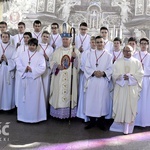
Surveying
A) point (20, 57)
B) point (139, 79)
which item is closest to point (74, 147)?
point (139, 79)

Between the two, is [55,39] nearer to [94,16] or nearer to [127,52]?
[127,52]

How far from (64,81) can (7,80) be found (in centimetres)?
156

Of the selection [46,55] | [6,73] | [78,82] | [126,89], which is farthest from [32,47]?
[126,89]

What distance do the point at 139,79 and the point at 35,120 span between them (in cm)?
247

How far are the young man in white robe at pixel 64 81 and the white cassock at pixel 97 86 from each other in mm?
581

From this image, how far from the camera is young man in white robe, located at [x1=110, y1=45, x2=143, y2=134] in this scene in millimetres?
5273

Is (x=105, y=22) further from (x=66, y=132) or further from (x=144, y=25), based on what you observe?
(x=66, y=132)

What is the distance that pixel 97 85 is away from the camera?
18.4 ft

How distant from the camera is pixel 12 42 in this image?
7.25 meters

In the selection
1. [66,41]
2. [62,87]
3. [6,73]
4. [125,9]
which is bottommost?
[62,87]

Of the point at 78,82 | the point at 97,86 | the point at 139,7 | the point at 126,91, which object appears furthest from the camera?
the point at 139,7

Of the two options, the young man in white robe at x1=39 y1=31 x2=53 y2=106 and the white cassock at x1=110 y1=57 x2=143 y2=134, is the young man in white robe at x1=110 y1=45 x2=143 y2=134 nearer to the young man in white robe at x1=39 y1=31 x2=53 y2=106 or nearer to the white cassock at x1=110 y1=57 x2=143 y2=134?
the white cassock at x1=110 y1=57 x2=143 y2=134

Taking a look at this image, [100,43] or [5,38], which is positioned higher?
[5,38]

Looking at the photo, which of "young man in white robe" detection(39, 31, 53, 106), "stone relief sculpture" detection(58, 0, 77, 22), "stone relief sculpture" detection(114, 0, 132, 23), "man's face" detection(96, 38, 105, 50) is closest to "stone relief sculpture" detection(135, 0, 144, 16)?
"stone relief sculpture" detection(114, 0, 132, 23)
